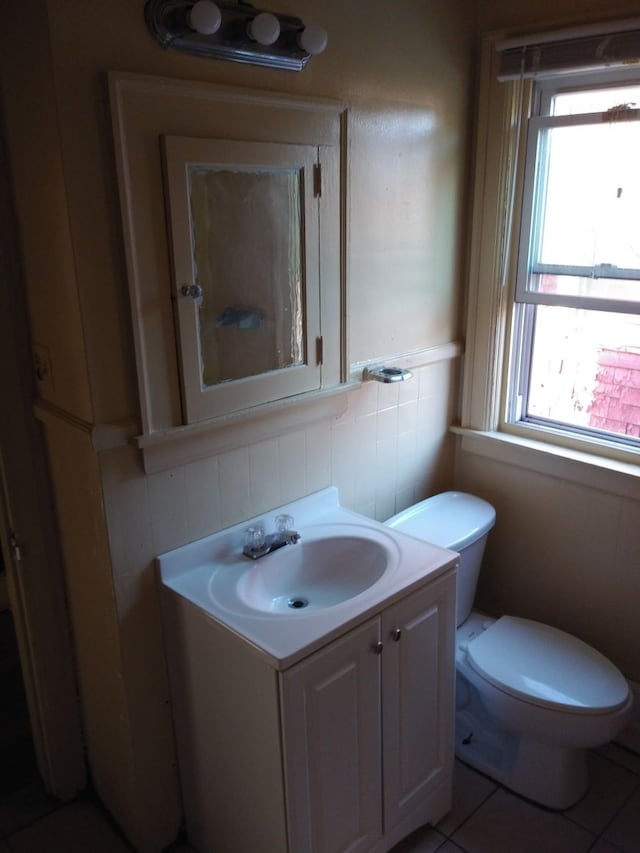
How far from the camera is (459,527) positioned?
2.16 m

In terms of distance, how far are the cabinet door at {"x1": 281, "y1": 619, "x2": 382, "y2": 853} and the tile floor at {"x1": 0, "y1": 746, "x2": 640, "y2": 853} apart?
34 cm

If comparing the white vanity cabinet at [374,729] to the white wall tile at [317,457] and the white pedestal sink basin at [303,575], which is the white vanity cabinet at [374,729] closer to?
the white pedestal sink basin at [303,575]

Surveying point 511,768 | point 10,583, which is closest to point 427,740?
point 511,768

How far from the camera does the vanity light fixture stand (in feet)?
4.53

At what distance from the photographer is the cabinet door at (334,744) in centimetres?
147

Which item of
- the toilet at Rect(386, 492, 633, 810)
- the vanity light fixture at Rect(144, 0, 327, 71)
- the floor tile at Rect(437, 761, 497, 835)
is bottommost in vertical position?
the floor tile at Rect(437, 761, 497, 835)

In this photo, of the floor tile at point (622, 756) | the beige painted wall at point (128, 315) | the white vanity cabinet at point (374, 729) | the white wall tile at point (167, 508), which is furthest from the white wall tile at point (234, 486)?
the floor tile at point (622, 756)

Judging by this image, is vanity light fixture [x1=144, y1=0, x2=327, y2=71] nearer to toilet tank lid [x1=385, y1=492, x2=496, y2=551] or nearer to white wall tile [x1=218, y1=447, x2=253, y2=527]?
white wall tile [x1=218, y1=447, x2=253, y2=527]

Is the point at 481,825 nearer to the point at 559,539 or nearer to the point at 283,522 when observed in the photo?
the point at 559,539

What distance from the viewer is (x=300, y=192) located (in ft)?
5.74

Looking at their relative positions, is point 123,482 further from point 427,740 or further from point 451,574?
point 427,740

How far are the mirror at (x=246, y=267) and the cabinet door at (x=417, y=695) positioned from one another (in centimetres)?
71

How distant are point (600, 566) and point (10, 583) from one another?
A: 1.76m

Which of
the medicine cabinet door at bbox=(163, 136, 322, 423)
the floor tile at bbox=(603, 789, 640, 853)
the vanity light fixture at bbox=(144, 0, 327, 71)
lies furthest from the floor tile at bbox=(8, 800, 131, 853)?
the vanity light fixture at bbox=(144, 0, 327, 71)
